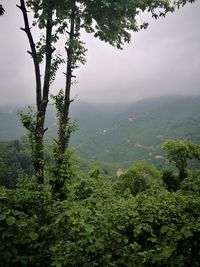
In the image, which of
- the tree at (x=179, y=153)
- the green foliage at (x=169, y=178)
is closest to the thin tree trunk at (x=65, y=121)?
the green foliage at (x=169, y=178)

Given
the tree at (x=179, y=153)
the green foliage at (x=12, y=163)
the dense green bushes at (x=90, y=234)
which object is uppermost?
the dense green bushes at (x=90, y=234)

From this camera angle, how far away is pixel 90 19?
587 inches

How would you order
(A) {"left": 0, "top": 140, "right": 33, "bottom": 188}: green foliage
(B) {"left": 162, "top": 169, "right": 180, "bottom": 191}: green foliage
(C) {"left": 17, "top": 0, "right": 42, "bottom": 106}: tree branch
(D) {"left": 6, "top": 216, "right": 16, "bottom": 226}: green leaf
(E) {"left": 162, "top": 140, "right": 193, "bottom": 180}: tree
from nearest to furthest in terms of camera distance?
(D) {"left": 6, "top": 216, "right": 16, "bottom": 226}: green leaf
(C) {"left": 17, "top": 0, "right": 42, "bottom": 106}: tree branch
(B) {"left": 162, "top": 169, "right": 180, "bottom": 191}: green foliage
(E) {"left": 162, "top": 140, "right": 193, "bottom": 180}: tree
(A) {"left": 0, "top": 140, "right": 33, "bottom": 188}: green foliage

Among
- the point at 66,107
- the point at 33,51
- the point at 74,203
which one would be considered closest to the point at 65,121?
the point at 66,107

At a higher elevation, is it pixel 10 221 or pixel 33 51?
pixel 33 51

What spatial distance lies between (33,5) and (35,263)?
1206cm

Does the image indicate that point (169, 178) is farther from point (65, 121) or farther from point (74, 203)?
point (74, 203)

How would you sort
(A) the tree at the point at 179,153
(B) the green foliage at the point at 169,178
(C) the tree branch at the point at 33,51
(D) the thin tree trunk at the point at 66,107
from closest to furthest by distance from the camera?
(C) the tree branch at the point at 33,51
(D) the thin tree trunk at the point at 66,107
(B) the green foliage at the point at 169,178
(A) the tree at the point at 179,153

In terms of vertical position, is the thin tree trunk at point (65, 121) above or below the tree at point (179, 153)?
above

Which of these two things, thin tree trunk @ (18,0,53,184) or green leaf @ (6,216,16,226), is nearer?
green leaf @ (6,216,16,226)

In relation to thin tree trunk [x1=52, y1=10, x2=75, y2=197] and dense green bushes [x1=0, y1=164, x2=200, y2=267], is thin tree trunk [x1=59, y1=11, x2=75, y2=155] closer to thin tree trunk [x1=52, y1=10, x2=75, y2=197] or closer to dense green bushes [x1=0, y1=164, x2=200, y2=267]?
thin tree trunk [x1=52, y1=10, x2=75, y2=197]

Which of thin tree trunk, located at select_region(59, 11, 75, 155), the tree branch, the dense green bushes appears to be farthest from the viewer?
thin tree trunk, located at select_region(59, 11, 75, 155)

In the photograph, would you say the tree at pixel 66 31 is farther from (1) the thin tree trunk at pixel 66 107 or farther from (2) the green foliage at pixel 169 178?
(2) the green foliage at pixel 169 178

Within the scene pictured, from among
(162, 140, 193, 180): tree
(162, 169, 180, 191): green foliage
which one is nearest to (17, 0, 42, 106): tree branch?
(162, 169, 180, 191): green foliage
